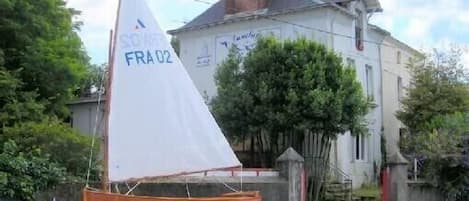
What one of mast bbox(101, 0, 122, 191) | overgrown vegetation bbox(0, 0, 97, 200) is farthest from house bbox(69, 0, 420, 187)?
mast bbox(101, 0, 122, 191)

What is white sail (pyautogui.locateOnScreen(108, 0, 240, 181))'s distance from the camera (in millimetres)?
9391

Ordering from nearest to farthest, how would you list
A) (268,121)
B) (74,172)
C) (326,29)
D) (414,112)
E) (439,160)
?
(74,172), (439,160), (268,121), (326,29), (414,112)

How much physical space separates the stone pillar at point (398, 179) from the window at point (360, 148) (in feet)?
30.1

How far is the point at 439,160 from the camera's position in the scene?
1922 cm

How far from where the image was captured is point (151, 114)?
9.72m

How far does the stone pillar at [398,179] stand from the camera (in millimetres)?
17688

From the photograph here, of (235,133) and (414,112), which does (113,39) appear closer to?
(235,133)

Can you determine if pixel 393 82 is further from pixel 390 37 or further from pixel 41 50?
pixel 41 50

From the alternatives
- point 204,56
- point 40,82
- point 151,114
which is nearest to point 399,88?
point 204,56

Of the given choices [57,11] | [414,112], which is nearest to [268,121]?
[57,11]

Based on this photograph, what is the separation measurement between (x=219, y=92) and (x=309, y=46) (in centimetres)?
329

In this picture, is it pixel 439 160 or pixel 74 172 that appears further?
pixel 439 160

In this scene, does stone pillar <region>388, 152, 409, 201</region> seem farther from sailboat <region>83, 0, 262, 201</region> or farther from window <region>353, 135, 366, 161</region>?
window <region>353, 135, 366, 161</region>

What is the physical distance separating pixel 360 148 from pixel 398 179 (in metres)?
9.98
